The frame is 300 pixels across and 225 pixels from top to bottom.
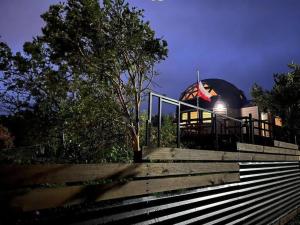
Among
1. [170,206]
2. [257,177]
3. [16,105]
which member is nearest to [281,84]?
A: [257,177]

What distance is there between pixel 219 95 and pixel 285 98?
40.3ft

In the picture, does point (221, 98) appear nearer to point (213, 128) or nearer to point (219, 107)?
point (219, 107)

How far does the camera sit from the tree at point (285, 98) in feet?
79.8

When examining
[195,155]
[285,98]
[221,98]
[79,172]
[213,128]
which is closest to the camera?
[79,172]

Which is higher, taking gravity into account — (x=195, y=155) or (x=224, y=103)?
(x=224, y=103)

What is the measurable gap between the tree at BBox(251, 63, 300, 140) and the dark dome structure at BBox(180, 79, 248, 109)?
26.6 ft

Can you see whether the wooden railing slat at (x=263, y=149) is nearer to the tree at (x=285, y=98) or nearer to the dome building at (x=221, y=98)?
the tree at (x=285, y=98)

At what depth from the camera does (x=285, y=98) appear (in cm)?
2466

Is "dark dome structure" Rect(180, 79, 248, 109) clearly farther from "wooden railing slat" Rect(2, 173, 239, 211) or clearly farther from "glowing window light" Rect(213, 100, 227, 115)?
"wooden railing slat" Rect(2, 173, 239, 211)

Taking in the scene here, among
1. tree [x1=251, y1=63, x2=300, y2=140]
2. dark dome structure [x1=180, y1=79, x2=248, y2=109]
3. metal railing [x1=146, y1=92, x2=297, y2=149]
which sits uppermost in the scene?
dark dome structure [x1=180, y1=79, x2=248, y2=109]

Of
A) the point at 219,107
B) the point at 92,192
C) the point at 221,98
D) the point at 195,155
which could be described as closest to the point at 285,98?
the point at 219,107

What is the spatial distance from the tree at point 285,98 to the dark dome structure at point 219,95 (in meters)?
8.11

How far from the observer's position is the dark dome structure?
35.6 metres

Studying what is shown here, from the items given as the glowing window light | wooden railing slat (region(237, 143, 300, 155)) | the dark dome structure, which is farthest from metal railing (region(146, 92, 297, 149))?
the dark dome structure
